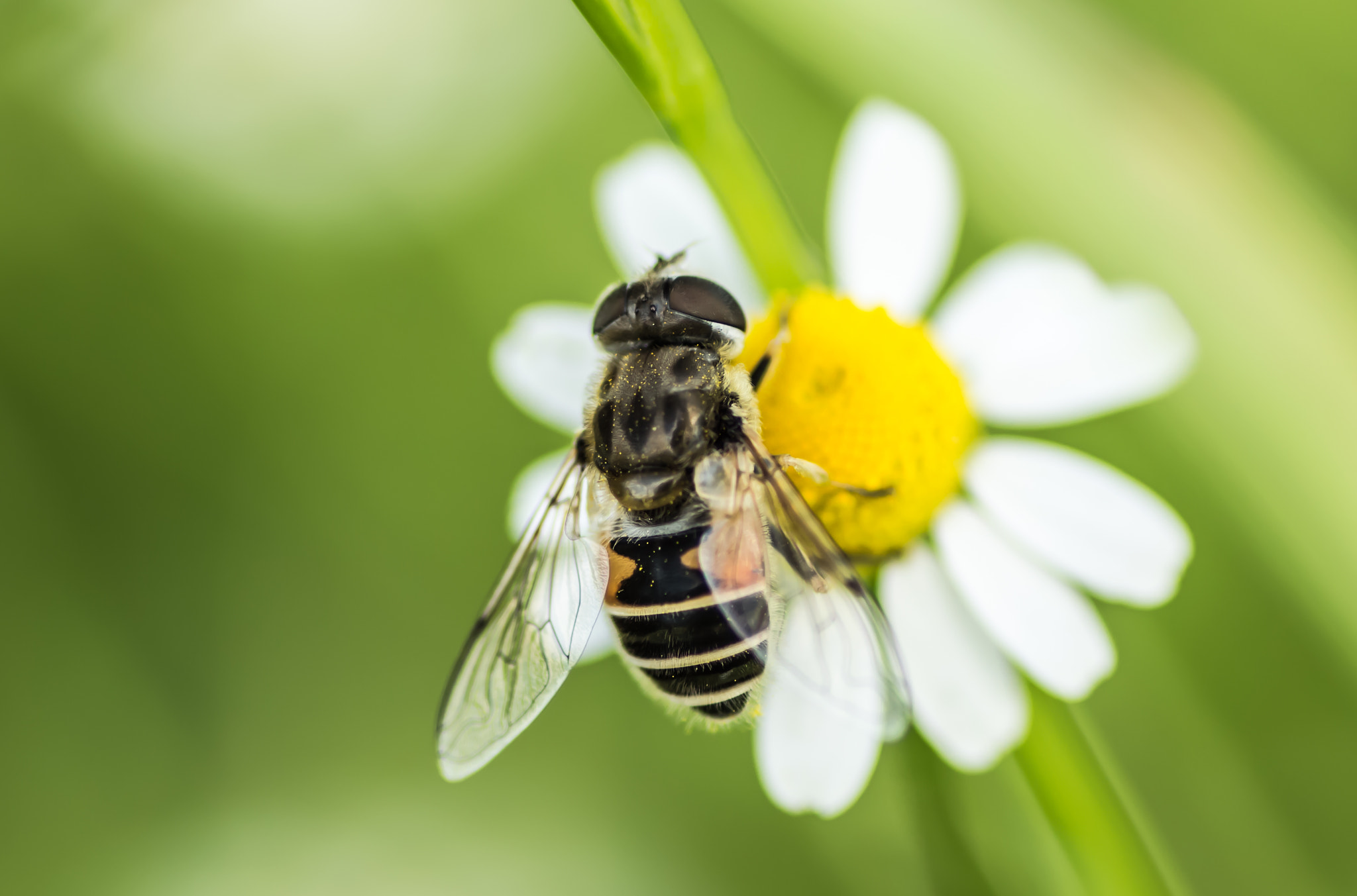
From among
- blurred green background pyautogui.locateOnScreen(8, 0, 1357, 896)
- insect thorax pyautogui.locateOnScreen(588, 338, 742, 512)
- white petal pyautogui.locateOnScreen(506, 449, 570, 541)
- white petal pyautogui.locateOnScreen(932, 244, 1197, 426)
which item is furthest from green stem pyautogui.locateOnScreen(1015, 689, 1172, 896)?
white petal pyautogui.locateOnScreen(506, 449, 570, 541)

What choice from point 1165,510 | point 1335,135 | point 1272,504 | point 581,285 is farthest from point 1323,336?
point 581,285

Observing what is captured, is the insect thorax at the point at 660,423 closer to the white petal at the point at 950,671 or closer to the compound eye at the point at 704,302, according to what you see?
the compound eye at the point at 704,302

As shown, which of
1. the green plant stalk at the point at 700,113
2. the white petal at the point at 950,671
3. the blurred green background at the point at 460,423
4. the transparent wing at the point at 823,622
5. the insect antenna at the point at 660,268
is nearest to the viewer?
the green plant stalk at the point at 700,113

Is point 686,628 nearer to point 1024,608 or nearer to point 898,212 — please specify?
point 1024,608

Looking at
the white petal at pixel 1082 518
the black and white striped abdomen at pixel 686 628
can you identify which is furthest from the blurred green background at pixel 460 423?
the black and white striped abdomen at pixel 686 628

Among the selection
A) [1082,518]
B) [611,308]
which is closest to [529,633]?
[611,308]

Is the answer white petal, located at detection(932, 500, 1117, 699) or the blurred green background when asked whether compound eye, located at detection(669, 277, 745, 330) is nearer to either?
white petal, located at detection(932, 500, 1117, 699)
